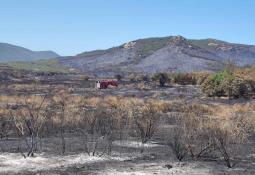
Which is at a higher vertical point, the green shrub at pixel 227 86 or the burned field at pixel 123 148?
the green shrub at pixel 227 86

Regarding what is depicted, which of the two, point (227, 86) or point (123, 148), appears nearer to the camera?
point (123, 148)

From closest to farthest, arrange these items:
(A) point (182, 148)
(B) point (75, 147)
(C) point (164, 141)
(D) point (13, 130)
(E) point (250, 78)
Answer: (A) point (182, 148) → (B) point (75, 147) → (C) point (164, 141) → (D) point (13, 130) → (E) point (250, 78)

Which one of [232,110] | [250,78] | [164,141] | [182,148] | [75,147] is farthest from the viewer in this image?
[250,78]

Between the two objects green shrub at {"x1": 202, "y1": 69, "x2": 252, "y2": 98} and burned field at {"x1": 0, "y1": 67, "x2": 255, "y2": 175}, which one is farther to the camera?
green shrub at {"x1": 202, "y1": 69, "x2": 252, "y2": 98}

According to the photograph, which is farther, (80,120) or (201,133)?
(80,120)

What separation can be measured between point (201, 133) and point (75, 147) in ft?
18.9

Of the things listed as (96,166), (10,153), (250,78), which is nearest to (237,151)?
(96,166)

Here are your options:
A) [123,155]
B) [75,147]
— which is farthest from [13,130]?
[123,155]

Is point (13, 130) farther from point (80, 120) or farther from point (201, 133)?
point (201, 133)

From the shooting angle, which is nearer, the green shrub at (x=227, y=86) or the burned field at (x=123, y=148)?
the burned field at (x=123, y=148)

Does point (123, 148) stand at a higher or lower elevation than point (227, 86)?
lower

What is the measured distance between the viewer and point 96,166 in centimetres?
2103

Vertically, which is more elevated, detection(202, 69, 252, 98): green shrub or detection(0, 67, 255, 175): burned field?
detection(202, 69, 252, 98): green shrub

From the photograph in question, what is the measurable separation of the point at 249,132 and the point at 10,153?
1442cm
